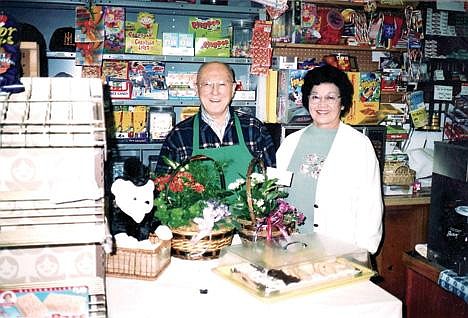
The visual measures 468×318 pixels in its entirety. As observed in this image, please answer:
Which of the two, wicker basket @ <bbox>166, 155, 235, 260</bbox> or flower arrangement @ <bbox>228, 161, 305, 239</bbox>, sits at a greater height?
flower arrangement @ <bbox>228, 161, 305, 239</bbox>

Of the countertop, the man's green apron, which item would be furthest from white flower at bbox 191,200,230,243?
the countertop

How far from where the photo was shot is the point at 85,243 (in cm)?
142

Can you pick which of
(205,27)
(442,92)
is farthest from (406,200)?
(205,27)

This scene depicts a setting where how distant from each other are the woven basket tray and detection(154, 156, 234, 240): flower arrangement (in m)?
0.02

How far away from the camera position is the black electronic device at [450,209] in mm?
2439

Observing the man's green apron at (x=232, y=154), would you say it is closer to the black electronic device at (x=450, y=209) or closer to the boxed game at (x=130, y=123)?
the boxed game at (x=130, y=123)

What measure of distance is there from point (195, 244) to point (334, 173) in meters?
1.11

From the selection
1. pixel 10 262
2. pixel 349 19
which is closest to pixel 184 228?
pixel 10 262

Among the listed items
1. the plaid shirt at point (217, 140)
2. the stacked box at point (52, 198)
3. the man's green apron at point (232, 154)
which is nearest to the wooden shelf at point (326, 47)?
the plaid shirt at point (217, 140)

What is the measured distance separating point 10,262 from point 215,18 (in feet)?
9.29

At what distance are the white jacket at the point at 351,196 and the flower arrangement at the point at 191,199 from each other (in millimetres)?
873

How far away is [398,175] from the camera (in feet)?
13.0

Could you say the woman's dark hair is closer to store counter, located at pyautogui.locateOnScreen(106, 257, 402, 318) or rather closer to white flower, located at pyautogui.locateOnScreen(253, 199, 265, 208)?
white flower, located at pyautogui.locateOnScreen(253, 199, 265, 208)

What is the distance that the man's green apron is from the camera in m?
2.78
